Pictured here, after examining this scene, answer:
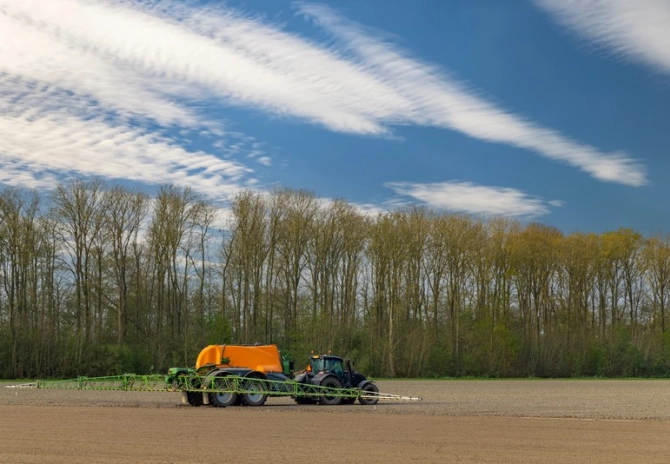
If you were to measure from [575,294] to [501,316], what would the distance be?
10.9 meters

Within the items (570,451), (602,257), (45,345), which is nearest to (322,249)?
(45,345)

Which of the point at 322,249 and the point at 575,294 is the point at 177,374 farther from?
the point at 575,294

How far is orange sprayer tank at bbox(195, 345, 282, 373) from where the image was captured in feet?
110

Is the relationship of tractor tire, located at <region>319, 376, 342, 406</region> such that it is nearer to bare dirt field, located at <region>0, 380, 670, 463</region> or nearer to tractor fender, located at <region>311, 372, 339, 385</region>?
tractor fender, located at <region>311, 372, 339, 385</region>

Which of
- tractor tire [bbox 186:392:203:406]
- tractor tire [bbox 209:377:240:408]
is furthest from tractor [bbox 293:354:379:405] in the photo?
tractor tire [bbox 186:392:203:406]

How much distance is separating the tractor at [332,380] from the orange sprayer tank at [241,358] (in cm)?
137

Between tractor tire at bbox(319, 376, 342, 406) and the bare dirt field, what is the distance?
126 centimetres

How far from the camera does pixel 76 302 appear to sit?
71438 millimetres

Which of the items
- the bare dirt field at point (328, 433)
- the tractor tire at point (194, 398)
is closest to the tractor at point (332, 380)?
the bare dirt field at point (328, 433)

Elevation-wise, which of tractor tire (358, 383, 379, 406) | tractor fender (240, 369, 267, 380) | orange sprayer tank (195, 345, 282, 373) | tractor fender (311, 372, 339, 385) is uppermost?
orange sprayer tank (195, 345, 282, 373)

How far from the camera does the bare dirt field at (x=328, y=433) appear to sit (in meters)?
17.3

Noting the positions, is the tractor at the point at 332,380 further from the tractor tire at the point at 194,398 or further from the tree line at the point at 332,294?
the tree line at the point at 332,294

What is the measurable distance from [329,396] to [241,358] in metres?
4.01

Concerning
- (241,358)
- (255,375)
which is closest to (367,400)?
(255,375)
